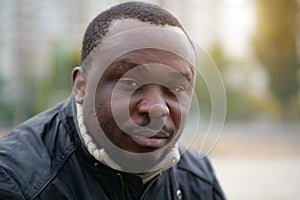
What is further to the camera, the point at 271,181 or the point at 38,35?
the point at 38,35

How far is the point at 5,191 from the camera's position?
70 cm

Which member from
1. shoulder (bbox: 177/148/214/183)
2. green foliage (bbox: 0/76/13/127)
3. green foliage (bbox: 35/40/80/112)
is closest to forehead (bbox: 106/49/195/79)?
shoulder (bbox: 177/148/214/183)

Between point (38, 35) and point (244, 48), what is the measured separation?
16.4 ft

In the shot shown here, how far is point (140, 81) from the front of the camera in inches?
28.0

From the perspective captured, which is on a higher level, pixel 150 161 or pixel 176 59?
pixel 176 59

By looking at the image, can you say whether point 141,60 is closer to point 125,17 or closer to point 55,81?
point 125,17

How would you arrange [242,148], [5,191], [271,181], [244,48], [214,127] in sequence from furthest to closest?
1. [244,48]
2. [242,148]
3. [271,181]
4. [214,127]
5. [5,191]

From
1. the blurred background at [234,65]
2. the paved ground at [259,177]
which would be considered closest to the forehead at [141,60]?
the paved ground at [259,177]

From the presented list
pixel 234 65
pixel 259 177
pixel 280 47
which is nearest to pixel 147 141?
pixel 259 177

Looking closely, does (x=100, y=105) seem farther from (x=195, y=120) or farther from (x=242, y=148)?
(x=242, y=148)

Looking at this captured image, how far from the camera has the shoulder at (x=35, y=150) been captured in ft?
2.38

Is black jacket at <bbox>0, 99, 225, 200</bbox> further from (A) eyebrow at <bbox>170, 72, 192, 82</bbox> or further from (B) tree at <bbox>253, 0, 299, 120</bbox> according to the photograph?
(B) tree at <bbox>253, 0, 299, 120</bbox>

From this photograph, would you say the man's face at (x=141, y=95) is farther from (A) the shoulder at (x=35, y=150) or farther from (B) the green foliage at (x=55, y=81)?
(B) the green foliage at (x=55, y=81)

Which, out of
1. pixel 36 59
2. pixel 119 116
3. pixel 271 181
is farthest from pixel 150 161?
pixel 36 59
